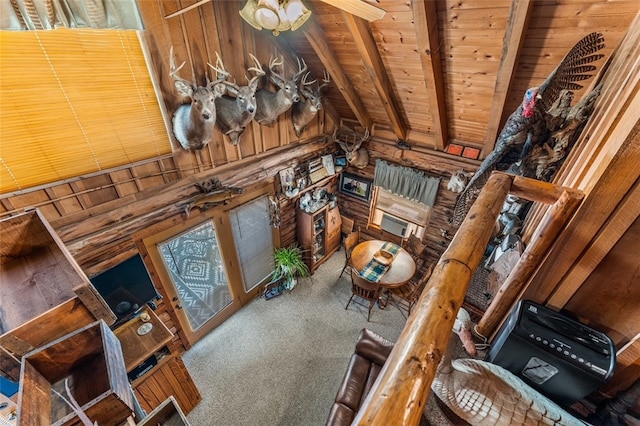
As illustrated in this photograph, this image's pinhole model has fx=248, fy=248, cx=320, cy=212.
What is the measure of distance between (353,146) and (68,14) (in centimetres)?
396

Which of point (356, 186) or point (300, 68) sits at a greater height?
point (300, 68)

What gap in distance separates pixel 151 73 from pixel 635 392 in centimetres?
433

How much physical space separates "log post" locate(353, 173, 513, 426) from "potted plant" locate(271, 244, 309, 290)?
3971mm

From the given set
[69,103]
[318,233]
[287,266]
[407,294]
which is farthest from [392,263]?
[69,103]

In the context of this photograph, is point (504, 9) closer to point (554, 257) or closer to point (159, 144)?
point (554, 257)

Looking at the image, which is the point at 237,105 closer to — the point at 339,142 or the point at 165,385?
the point at 339,142

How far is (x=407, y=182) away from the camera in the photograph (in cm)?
476

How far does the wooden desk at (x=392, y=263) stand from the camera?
13.6 ft

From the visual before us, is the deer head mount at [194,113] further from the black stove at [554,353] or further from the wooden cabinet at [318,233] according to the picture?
the black stove at [554,353]

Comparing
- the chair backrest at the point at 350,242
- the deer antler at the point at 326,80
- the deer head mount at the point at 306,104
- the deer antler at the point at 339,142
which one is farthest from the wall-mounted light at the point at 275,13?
the chair backrest at the point at 350,242

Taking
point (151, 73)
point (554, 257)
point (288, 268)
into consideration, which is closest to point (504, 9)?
point (554, 257)

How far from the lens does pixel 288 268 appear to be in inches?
193

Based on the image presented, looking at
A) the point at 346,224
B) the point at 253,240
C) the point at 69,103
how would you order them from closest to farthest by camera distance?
the point at 69,103
the point at 253,240
the point at 346,224

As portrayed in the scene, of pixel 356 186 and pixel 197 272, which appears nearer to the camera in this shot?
pixel 197 272
